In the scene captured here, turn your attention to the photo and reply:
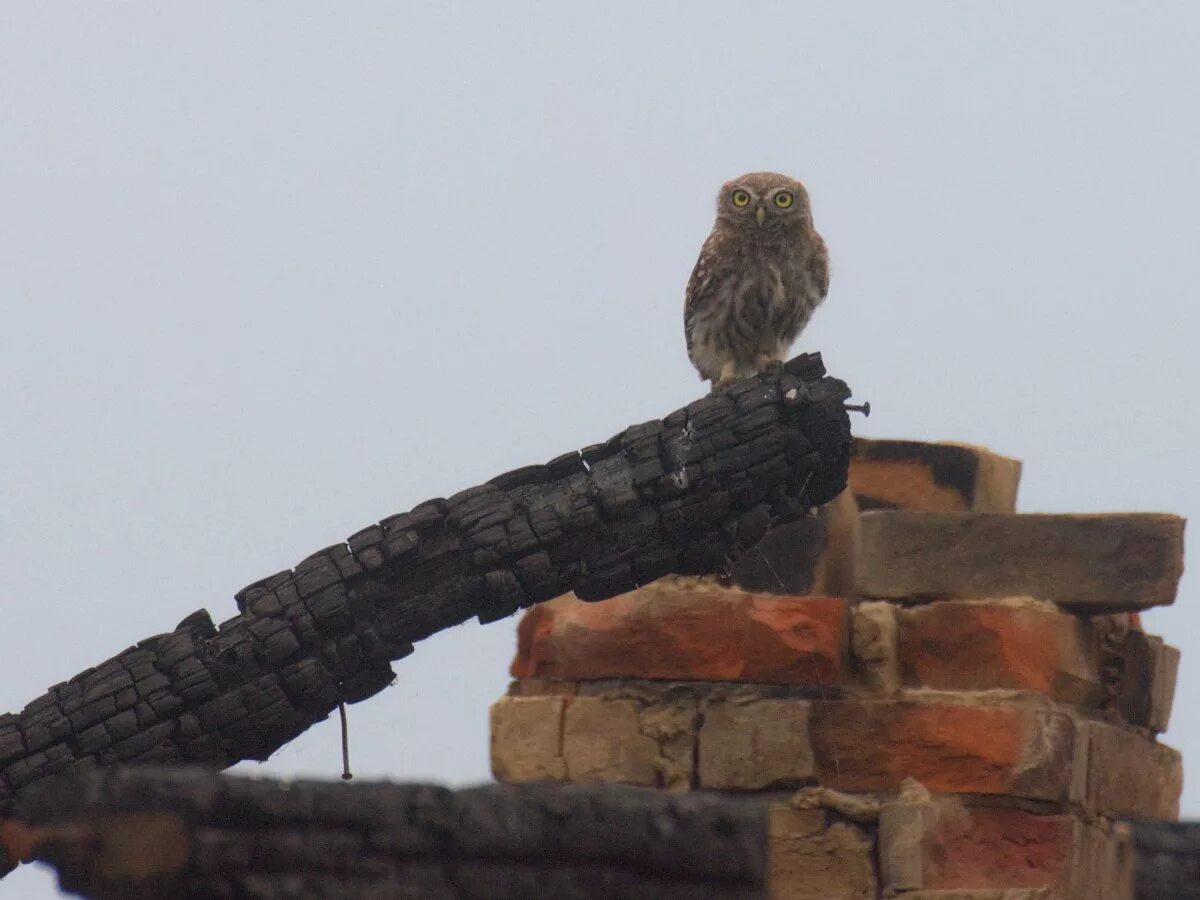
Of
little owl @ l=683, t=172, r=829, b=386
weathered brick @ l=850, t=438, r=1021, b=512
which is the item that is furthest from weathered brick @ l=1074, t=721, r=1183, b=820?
little owl @ l=683, t=172, r=829, b=386

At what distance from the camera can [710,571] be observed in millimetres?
3945

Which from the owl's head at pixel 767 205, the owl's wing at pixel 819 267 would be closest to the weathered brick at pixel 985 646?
the owl's wing at pixel 819 267

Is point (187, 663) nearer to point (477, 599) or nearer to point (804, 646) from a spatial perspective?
point (477, 599)

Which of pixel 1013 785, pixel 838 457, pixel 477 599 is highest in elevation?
pixel 838 457

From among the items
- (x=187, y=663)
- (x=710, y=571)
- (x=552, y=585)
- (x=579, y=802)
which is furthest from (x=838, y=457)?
(x=579, y=802)

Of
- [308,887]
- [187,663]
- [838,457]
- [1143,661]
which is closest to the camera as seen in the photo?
[308,887]

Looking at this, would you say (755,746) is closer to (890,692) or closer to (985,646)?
(890,692)

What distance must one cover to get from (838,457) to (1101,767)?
95cm

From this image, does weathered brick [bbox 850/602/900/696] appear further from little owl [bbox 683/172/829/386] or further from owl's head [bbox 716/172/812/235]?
owl's head [bbox 716/172/812/235]

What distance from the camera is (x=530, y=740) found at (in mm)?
4344

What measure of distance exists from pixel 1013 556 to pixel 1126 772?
58 cm

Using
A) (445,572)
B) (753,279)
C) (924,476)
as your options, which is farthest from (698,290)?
(445,572)

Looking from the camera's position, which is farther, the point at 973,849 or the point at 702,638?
the point at 702,638

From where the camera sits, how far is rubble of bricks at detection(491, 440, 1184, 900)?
4109 millimetres
